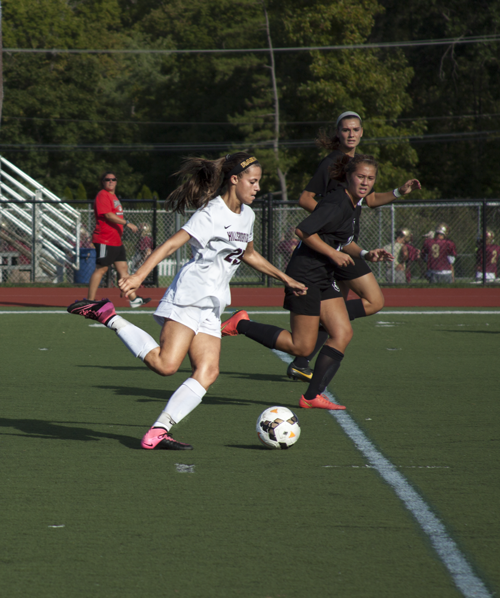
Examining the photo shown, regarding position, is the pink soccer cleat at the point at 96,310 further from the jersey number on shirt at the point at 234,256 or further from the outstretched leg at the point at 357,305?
the outstretched leg at the point at 357,305

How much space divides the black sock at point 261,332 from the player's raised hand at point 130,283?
2.13m

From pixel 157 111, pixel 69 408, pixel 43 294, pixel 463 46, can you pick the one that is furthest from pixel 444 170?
pixel 69 408

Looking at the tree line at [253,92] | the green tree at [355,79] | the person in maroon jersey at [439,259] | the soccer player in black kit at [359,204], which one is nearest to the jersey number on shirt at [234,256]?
the soccer player in black kit at [359,204]

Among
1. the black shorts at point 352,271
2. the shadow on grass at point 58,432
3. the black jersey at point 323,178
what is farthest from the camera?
the black shorts at point 352,271

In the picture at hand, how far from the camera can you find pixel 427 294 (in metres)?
18.6

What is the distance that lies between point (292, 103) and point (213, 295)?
4101 centimetres

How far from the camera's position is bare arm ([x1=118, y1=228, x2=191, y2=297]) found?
466cm

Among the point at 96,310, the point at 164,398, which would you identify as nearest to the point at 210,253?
the point at 96,310

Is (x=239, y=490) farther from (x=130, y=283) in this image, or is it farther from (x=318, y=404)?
(x=318, y=404)

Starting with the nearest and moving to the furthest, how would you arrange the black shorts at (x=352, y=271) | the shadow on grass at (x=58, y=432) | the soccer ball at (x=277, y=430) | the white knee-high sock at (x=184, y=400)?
the white knee-high sock at (x=184, y=400) → the soccer ball at (x=277, y=430) → the shadow on grass at (x=58, y=432) → the black shorts at (x=352, y=271)

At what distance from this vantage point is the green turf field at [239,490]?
3230 millimetres

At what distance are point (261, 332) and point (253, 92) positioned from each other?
47055 mm

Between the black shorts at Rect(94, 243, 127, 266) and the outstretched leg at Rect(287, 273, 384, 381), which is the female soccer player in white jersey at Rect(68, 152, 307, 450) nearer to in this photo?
the outstretched leg at Rect(287, 273, 384, 381)

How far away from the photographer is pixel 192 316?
5012 mm
